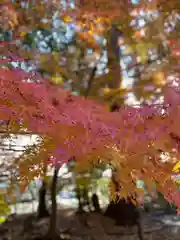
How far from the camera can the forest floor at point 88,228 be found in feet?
9.98

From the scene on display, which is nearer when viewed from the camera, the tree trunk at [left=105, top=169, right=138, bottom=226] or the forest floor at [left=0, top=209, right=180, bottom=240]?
the forest floor at [left=0, top=209, right=180, bottom=240]

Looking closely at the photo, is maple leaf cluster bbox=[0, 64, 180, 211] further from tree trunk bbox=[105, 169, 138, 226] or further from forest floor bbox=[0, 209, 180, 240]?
tree trunk bbox=[105, 169, 138, 226]

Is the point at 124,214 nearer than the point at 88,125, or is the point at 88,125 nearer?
the point at 88,125

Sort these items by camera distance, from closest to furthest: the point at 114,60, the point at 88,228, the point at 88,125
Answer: the point at 88,125
the point at 114,60
the point at 88,228

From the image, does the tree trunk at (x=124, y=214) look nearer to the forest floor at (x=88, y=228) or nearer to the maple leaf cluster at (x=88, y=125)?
the forest floor at (x=88, y=228)

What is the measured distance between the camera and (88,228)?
3.24 m

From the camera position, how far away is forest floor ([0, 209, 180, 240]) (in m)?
3.04

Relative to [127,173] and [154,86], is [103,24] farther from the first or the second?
[127,173]

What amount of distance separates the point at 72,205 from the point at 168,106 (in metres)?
3.79

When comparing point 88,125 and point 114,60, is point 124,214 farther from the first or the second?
point 88,125

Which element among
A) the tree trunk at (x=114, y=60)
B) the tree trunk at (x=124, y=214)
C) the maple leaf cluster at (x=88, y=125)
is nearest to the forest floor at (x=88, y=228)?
the tree trunk at (x=124, y=214)

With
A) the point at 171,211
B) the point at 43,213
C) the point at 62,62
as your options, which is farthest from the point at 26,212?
Answer: the point at 62,62

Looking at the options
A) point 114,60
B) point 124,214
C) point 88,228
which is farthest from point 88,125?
point 124,214

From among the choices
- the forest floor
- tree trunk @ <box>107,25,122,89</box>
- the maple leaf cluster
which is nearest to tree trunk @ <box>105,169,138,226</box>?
the forest floor
